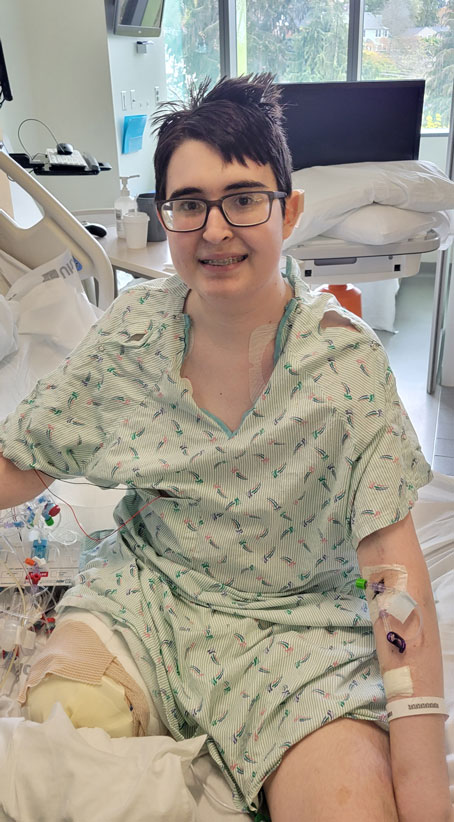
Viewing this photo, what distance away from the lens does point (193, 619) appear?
118 cm

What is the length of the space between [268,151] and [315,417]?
1.34ft

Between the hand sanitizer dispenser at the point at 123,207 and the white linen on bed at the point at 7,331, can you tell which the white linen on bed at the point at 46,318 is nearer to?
the white linen on bed at the point at 7,331

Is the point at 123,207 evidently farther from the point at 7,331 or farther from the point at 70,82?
the point at 70,82

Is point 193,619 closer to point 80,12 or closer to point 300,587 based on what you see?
point 300,587

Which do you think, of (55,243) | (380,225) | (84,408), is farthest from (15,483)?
(380,225)

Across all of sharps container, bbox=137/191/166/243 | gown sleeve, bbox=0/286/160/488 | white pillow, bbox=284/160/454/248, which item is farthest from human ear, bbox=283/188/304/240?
sharps container, bbox=137/191/166/243

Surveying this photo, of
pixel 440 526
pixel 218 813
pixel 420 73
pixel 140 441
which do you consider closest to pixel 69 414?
pixel 140 441

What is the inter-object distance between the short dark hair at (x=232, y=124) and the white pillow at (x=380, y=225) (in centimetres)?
122

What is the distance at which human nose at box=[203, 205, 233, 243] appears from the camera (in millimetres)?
1064

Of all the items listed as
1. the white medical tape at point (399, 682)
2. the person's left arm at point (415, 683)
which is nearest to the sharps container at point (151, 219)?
the person's left arm at point (415, 683)

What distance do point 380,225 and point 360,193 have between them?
0.14 meters

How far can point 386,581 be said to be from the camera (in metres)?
1.03

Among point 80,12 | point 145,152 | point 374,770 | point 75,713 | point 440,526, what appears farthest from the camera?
point 145,152

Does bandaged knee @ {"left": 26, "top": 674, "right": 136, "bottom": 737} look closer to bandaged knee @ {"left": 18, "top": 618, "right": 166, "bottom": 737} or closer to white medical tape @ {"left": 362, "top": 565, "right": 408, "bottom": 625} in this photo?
bandaged knee @ {"left": 18, "top": 618, "right": 166, "bottom": 737}
